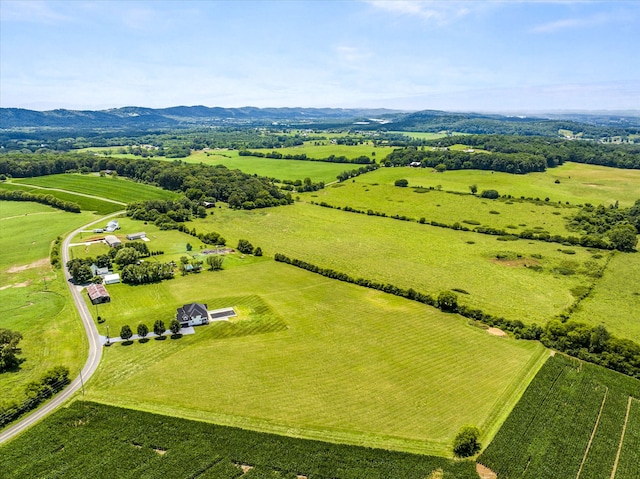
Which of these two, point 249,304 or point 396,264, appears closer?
point 249,304

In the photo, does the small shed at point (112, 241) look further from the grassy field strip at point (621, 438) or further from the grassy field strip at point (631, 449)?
the grassy field strip at point (631, 449)

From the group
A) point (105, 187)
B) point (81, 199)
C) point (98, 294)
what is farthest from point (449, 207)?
point (105, 187)

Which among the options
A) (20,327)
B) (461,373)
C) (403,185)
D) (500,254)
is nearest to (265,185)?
(403,185)

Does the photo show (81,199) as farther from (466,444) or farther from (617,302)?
(617,302)

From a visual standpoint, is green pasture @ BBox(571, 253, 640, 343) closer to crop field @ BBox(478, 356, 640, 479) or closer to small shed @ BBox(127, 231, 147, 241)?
crop field @ BBox(478, 356, 640, 479)

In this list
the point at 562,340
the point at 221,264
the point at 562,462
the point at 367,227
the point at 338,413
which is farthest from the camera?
the point at 367,227

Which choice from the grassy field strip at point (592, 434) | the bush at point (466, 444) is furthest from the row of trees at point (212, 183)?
the grassy field strip at point (592, 434)

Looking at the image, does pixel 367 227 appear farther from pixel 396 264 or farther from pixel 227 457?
pixel 227 457

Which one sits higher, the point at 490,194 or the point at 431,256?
the point at 490,194
